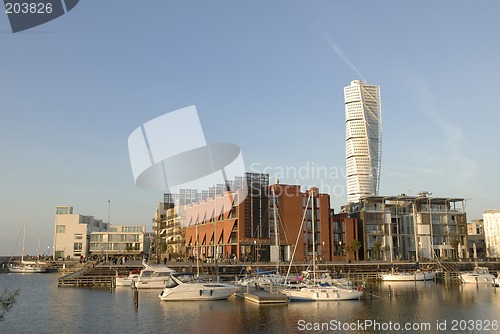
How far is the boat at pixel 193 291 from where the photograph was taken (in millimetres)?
49844

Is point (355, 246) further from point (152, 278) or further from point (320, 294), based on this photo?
point (320, 294)

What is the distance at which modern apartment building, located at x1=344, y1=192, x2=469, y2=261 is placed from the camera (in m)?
115

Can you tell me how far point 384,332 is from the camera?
3319 cm

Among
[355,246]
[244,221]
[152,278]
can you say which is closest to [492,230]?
[355,246]

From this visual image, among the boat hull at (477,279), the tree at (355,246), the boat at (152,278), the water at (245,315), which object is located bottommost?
the water at (245,315)

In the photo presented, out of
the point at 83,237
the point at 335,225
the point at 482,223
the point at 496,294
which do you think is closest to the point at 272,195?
the point at 335,225

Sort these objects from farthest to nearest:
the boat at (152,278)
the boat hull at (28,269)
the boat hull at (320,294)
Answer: the boat hull at (28,269)
the boat at (152,278)
the boat hull at (320,294)

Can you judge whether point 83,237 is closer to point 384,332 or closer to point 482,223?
point 384,332

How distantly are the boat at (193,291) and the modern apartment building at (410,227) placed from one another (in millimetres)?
68558

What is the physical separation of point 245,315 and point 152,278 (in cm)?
2756

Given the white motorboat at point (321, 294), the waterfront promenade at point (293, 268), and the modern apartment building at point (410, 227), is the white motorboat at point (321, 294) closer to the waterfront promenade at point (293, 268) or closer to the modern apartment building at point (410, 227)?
the waterfront promenade at point (293, 268)

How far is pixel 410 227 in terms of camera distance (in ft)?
398

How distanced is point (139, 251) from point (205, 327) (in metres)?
132

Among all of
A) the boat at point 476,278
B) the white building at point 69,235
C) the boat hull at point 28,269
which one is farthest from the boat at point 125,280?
the white building at point 69,235
